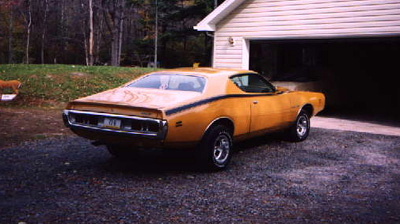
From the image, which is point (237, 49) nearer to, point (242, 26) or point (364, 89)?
point (242, 26)

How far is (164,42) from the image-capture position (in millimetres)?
40656

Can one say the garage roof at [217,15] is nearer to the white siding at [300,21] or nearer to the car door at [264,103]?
the white siding at [300,21]

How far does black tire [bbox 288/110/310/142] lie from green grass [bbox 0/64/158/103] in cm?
838

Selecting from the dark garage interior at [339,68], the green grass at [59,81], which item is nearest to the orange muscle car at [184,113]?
the dark garage interior at [339,68]

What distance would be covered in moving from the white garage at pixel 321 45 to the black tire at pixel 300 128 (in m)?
3.72

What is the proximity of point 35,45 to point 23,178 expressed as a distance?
3743cm

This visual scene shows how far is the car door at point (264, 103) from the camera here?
640cm

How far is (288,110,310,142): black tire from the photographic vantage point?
7.79 m

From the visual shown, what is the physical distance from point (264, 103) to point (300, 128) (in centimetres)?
181

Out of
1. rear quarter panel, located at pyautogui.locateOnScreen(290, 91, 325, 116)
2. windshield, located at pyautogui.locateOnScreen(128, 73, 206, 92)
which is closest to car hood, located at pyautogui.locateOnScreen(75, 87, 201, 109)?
windshield, located at pyautogui.locateOnScreen(128, 73, 206, 92)

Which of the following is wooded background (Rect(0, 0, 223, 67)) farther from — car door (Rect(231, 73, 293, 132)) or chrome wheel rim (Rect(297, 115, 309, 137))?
car door (Rect(231, 73, 293, 132))

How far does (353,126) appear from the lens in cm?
1054

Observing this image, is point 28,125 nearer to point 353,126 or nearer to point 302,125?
point 302,125

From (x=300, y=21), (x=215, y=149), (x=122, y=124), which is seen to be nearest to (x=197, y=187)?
(x=215, y=149)
